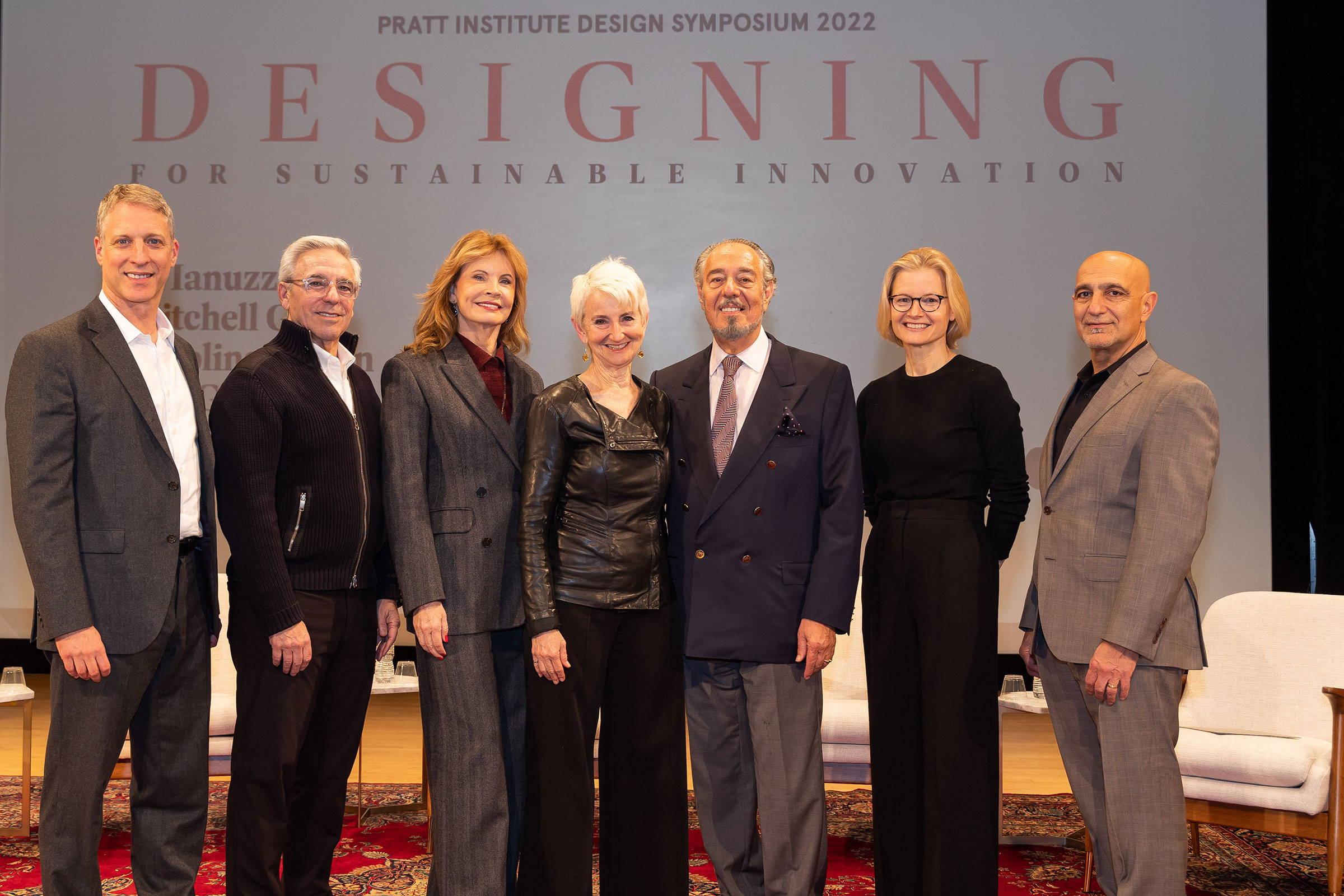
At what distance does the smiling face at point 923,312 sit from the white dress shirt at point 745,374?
0.38 meters

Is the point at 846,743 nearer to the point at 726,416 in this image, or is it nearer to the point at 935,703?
the point at 935,703

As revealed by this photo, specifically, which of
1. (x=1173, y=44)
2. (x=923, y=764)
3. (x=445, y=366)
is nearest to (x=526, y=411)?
(x=445, y=366)

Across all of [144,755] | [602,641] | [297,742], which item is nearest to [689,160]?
[602,641]

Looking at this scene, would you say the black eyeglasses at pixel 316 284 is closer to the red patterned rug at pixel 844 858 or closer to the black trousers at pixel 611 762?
the black trousers at pixel 611 762

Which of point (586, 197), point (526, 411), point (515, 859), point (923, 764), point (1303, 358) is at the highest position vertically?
point (586, 197)

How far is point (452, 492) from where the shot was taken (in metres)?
2.51

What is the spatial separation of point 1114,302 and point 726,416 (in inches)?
41.8

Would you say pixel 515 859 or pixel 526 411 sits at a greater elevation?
pixel 526 411

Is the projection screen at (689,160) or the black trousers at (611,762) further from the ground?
the projection screen at (689,160)

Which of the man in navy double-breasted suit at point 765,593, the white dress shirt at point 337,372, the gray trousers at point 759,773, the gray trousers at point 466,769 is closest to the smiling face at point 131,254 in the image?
the white dress shirt at point 337,372

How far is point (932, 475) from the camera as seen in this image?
8.43ft

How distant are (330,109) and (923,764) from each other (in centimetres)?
493

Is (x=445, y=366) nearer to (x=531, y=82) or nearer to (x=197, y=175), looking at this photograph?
(x=531, y=82)

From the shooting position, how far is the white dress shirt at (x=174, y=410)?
2443 millimetres
